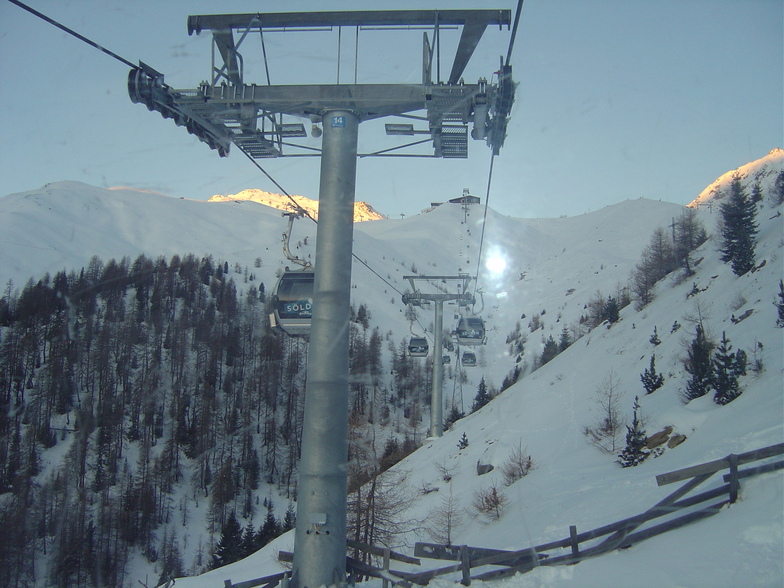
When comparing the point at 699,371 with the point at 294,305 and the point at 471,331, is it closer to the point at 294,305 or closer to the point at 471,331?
the point at 471,331

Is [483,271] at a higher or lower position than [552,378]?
higher

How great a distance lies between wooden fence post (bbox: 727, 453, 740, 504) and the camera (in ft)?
27.5

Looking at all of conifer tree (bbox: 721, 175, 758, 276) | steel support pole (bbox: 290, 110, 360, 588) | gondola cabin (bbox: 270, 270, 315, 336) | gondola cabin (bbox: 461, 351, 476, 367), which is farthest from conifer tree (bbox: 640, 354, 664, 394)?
steel support pole (bbox: 290, 110, 360, 588)

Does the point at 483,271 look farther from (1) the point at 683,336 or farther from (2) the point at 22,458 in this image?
(1) the point at 683,336

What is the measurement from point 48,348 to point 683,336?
284 ft

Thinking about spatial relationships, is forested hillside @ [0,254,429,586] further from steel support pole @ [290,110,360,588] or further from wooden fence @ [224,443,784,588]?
steel support pole @ [290,110,360,588]

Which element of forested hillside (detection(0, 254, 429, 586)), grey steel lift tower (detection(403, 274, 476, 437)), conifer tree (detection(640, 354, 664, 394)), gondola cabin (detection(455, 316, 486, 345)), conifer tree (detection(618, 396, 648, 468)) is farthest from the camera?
forested hillside (detection(0, 254, 429, 586))

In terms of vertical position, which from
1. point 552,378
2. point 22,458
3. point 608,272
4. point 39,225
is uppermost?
point 39,225

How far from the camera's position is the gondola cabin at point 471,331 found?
29.6 meters

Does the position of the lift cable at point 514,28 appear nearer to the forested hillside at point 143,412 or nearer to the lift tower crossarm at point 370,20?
the lift tower crossarm at point 370,20

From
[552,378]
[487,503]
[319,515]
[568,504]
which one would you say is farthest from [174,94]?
[552,378]

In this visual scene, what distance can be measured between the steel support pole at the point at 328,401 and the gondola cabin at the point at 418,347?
84.5ft

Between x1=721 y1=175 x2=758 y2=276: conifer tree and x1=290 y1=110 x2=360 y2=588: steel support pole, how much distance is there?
87.9 ft

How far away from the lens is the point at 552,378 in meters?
38.5
